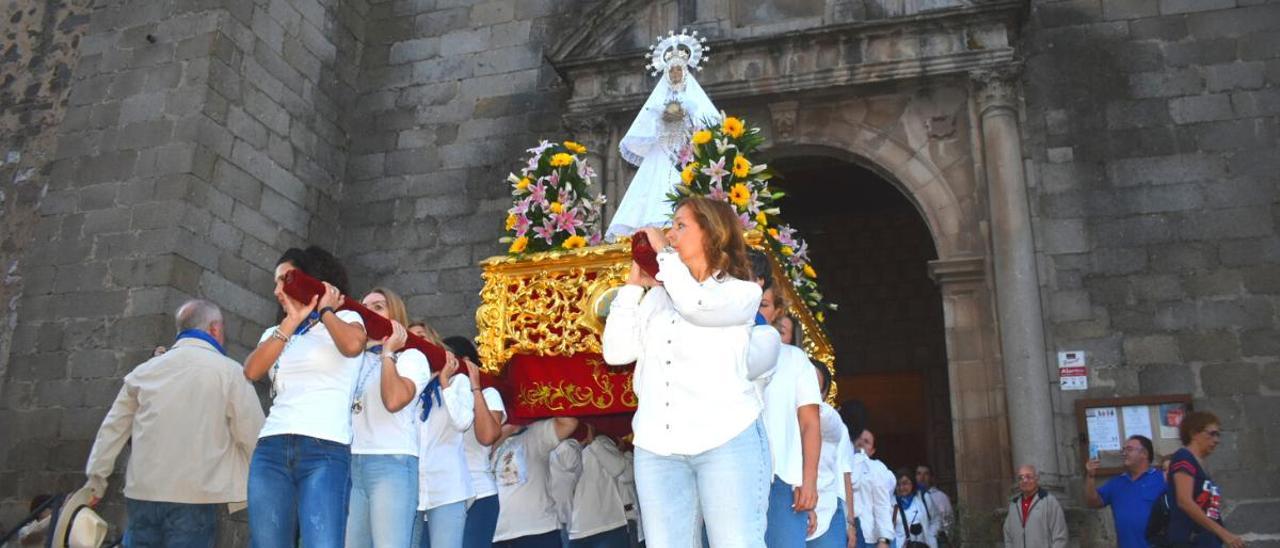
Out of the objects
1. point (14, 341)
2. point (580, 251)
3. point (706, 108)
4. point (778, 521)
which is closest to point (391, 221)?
point (14, 341)

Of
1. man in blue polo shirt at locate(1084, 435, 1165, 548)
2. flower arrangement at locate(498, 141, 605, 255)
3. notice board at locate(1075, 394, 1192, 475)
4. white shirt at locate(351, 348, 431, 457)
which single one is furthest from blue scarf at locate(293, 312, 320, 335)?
notice board at locate(1075, 394, 1192, 475)

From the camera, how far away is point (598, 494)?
5730 mm

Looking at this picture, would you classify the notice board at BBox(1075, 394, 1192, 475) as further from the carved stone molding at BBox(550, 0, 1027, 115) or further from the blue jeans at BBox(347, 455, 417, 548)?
the blue jeans at BBox(347, 455, 417, 548)

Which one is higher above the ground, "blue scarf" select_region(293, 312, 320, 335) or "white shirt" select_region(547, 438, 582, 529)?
"blue scarf" select_region(293, 312, 320, 335)

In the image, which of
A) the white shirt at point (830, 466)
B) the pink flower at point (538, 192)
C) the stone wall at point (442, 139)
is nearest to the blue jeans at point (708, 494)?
the white shirt at point (830, 466)

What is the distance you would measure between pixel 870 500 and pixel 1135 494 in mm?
1621

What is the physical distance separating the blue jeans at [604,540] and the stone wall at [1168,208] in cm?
438

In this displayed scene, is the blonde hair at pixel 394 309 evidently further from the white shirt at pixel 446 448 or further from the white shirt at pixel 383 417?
the white shirt at pixel 446 448

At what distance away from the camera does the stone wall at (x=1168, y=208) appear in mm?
8297

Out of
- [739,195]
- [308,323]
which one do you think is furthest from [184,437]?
[739,195]

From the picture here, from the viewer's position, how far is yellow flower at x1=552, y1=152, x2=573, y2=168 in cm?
614

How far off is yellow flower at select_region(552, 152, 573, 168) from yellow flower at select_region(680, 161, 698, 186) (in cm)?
85

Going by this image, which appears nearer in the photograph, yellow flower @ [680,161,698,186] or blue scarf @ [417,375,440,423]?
blue scarf @ [417,375,440,423]

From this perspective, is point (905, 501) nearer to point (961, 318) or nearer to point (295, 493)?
point (961, 318)
